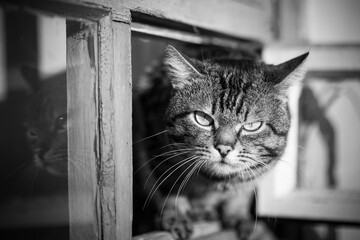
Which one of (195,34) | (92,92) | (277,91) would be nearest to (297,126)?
(277,91)

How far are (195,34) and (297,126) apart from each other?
0.70 m

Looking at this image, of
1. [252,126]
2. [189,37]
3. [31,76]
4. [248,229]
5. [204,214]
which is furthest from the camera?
[204,214]

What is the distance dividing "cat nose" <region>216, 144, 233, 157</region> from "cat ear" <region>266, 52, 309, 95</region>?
33cm

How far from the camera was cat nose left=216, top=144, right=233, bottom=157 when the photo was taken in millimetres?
1376

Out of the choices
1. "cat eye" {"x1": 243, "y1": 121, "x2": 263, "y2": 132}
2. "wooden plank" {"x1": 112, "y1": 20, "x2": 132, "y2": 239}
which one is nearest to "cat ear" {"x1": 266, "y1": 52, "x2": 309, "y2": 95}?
"cat eye" {"x1": 243, "y1": 121, "x2": 263, "y2": 132}

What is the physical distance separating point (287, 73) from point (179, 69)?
0.41 metres

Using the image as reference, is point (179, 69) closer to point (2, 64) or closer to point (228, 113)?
point (228, 113)

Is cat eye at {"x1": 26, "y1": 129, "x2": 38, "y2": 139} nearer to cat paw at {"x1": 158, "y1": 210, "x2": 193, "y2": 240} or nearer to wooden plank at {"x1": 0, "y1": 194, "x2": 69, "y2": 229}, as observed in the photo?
wooden plank at {"x1": 0, "y1": 194, "x2": 69, "y2": 229}

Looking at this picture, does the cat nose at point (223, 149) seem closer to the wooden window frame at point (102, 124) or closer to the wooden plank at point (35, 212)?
the wooden window frame at point (102, 124)

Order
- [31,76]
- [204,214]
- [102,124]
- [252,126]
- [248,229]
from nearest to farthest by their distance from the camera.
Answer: [102,124] < [252,126] < [31,76] < [248,229] < [204,214]

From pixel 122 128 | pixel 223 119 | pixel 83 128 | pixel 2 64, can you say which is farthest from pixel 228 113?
pixel 2 64

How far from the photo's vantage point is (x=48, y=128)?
1417 mm

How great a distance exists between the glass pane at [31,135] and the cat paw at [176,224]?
481 mm

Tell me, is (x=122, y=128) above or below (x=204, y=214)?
above
